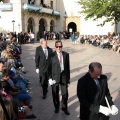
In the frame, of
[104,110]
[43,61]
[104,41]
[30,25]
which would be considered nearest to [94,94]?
[104,110]

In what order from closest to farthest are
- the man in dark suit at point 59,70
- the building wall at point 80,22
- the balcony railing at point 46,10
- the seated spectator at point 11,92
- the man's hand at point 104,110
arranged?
Result: the man's hand at point 104,110 → the seated spectator at point 11,92 → the man in dark suit at point 59,70 → the balcony railing at point 46,10 → the building wall at point 80,22

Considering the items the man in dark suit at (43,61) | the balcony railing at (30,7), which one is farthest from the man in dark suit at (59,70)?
the balcony railing at (30,7)

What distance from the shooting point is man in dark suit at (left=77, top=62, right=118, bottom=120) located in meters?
3.44

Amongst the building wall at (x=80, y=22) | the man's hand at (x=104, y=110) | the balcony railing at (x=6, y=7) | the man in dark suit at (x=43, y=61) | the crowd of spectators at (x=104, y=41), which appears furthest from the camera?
the building wall at (x=80, y=22)

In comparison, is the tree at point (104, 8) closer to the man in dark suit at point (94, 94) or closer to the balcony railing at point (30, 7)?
the balcony railing at point (30, 7)

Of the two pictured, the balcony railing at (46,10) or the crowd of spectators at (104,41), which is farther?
the balcony railing at (46,10)

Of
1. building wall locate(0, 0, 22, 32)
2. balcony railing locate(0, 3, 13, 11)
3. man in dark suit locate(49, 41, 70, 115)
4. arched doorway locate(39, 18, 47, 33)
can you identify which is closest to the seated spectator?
man in dark suit locate(49, 41, 70, 115)

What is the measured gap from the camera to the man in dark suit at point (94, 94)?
3436 mm

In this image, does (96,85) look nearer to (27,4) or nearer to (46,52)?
(46,52)

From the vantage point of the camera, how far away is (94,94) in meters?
3.51

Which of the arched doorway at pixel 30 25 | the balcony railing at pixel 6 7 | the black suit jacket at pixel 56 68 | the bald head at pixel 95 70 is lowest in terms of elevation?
the black suit jacket at pixel 56 68

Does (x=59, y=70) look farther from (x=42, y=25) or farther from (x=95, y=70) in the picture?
(x=42, y=25)

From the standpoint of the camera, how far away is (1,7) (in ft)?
110

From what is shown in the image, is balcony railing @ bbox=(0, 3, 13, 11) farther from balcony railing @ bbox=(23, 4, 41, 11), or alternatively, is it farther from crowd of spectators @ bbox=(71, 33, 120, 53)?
crowd of spectators @ bbox=(71, 33, 120, 53)
